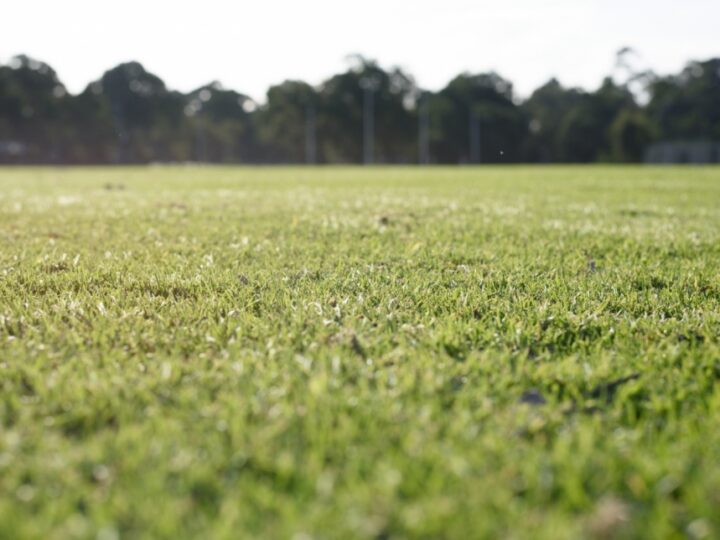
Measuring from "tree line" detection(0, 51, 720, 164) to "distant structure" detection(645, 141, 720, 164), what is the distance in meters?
1.42

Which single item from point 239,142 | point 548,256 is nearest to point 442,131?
point 239,142

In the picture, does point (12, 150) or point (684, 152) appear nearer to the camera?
point (684, 152)

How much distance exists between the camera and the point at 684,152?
265 feet

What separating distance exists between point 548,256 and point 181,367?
10.5 ft

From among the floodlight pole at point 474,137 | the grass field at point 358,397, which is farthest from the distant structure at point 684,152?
the grass field at point 358,397

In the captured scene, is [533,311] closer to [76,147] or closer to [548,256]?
[548,256]

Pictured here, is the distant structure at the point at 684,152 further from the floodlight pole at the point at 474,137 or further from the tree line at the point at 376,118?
the floodlight pole at the point at 474,137

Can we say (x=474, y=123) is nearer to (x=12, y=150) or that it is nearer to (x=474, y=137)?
(x=474, y=137)

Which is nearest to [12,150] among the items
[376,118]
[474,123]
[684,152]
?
[376,118]

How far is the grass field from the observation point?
1511 millimetres

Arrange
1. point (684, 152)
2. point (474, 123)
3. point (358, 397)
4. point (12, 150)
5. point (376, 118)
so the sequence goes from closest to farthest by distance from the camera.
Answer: point (358, 397) → point (684, 152) → point (12, 150) → point (474, 123) → point (376, 118)

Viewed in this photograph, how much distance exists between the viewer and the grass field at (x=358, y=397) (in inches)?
59.5

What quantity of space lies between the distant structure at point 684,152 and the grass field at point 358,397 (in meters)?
82.0

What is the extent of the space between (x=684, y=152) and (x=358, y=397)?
8844 centimetres
